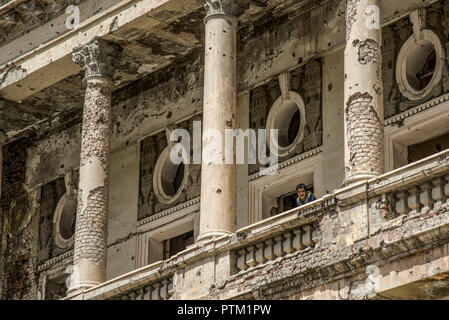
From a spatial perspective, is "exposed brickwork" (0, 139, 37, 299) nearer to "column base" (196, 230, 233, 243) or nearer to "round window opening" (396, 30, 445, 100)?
"column base" (196, 230, 233, 243)

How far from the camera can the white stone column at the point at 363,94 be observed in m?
19.5

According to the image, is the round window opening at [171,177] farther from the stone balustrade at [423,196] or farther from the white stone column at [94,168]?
the stone balustrade at [423,196]

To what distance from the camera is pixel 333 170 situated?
23281 mm

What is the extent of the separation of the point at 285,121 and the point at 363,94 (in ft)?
15.9

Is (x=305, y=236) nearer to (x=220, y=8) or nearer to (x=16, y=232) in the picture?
(x=220, y=8)

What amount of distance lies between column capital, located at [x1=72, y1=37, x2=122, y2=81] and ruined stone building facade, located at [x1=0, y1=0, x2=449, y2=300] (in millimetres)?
35

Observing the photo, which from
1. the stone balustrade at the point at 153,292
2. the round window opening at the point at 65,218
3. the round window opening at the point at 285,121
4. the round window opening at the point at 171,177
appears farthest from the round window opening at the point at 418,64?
the round window opening at the point at 65,218

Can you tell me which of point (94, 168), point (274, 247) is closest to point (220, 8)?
point (94, 168)

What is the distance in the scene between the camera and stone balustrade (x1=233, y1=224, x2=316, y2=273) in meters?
19.8

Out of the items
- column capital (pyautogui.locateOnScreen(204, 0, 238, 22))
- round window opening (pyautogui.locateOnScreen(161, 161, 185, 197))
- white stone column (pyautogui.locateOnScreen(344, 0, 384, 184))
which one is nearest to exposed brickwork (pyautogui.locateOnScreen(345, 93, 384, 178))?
white stone column (pyautogui.locateOnScreen(344, 0, 384, 184))

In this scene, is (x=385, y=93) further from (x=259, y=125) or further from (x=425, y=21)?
(x=259, y=125)

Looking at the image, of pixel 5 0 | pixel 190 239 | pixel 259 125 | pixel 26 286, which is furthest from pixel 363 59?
pixel 26 286

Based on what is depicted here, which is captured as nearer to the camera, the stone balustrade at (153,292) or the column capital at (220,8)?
the stone balustrade at (153,292)

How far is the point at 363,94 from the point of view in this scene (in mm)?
19922
